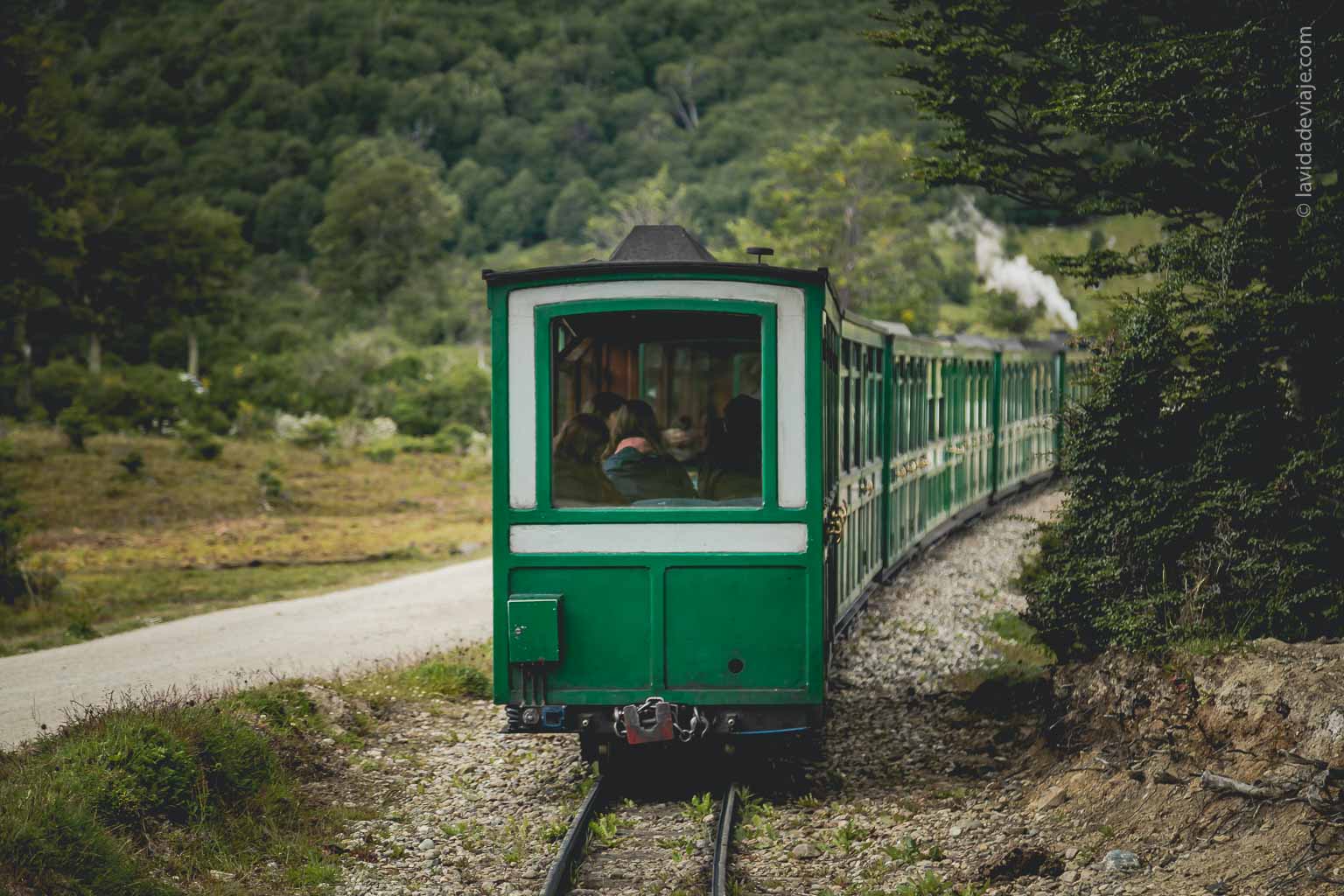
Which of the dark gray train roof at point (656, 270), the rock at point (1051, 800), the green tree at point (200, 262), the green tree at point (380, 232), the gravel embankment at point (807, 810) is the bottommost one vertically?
the gravel embankment at point (807, 810)

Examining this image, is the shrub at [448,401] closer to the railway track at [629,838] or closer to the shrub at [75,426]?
the shrub at [75,426]

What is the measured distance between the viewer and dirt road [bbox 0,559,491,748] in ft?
29.8

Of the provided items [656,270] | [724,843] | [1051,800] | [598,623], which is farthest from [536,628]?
[1051,800]

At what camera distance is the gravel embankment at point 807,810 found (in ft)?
19.1

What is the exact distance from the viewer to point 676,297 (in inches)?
254

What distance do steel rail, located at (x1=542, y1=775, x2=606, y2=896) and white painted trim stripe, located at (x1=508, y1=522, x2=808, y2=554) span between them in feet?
4.51

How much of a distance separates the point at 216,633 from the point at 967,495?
10690mm

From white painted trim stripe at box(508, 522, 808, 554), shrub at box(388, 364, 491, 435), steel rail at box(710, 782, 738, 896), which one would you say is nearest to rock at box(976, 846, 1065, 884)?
steel rail at box(710, 782, 738, 896)

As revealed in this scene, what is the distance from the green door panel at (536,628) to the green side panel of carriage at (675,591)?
0.15ft

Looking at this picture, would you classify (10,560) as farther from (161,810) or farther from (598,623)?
(598,623)

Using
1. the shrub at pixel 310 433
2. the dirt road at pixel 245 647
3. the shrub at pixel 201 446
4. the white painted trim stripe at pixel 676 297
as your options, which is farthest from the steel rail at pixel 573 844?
the shrub at pixel 310 433

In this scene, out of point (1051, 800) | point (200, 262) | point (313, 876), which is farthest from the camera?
point (200, 262)

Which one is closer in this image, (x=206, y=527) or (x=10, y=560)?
(x=10, y=560)

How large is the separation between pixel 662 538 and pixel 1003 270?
6477 cm
